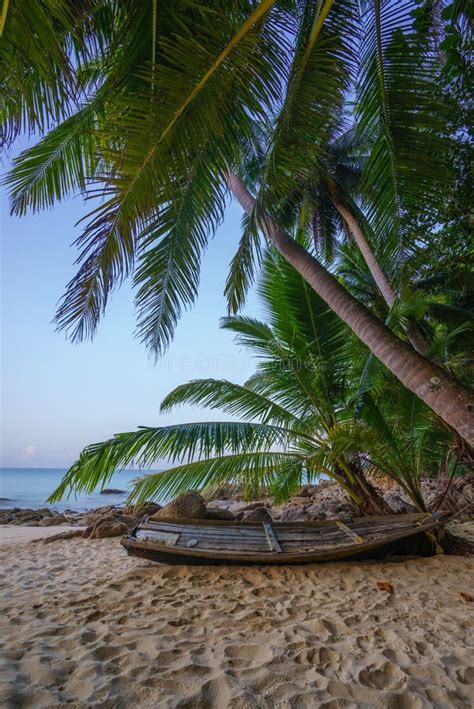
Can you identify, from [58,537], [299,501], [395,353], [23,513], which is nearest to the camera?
[395,353]

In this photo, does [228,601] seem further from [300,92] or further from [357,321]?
Result: [300,92]

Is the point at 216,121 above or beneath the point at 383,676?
above

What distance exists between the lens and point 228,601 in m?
3.44

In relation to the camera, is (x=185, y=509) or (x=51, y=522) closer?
(x=185, y=509)

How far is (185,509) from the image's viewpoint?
22.1 ft

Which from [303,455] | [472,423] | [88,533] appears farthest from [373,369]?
[88,533]

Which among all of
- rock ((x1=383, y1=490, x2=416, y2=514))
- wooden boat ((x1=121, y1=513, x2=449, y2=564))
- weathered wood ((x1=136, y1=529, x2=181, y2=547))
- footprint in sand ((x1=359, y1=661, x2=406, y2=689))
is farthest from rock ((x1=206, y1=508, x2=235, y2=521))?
footprint in sand ((x1=359, y1=661, x2=406, y2=689))

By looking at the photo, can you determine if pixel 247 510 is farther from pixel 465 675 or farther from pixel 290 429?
pixel 465 675

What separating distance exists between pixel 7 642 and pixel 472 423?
3.81 metres

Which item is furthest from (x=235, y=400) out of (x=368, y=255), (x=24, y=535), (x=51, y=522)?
(x=51, y=522)

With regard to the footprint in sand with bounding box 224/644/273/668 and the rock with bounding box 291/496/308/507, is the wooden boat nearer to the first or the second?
the footprint in sand with bounding box 224/644/273/668

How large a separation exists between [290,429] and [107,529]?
15.0 feet

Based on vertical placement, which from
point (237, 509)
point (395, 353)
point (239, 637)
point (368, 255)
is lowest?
point (237, 509)

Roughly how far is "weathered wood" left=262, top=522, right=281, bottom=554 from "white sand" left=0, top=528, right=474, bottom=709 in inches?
9.8
